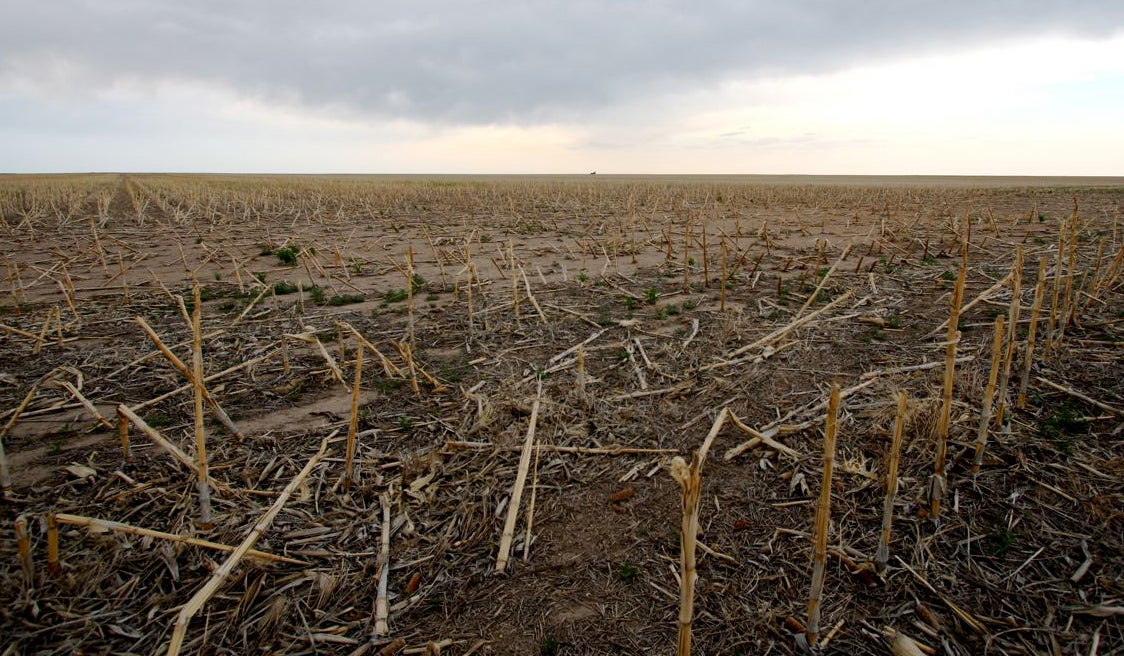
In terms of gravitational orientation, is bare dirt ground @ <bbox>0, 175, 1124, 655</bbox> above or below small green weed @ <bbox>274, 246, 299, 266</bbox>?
below

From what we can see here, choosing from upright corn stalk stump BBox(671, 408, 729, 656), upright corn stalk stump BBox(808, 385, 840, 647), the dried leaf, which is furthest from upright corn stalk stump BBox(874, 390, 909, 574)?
the dried leaf

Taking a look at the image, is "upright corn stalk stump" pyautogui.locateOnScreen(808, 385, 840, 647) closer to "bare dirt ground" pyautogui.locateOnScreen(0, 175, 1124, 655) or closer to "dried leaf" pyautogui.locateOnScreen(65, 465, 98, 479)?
"bare dirt ground" pyautogui.locateOnScreen(0, 175, 1124, 655)

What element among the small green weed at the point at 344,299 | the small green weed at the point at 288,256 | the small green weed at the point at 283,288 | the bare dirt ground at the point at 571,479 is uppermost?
the small green weed at the point at 288,256

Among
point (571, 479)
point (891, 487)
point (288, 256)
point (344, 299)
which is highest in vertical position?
point (288, 256)

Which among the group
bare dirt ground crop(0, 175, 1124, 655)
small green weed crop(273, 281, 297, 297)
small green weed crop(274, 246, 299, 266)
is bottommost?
bare dirt ground crop(0, 175, 1124, 655)

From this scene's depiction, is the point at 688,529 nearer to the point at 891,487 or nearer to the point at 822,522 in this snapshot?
the point at 822,522

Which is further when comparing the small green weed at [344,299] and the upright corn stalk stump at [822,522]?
the small green weed at [344,299]

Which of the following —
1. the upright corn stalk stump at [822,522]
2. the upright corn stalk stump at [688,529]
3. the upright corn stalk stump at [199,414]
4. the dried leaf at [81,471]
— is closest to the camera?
the upright corn stalk stump at [688,529]

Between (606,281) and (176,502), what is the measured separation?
20.9ft

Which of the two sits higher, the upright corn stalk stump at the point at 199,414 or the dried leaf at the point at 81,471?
the upright corn stalk stump at the point at 199,414

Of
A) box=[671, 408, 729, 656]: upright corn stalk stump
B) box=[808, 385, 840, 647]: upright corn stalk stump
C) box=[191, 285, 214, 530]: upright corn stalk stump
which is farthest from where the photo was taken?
box=[191, 285, 214, 530]: upright corn stalk stump

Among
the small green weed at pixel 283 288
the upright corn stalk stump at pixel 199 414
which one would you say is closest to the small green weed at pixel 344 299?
the small green weed at pixel 283 288

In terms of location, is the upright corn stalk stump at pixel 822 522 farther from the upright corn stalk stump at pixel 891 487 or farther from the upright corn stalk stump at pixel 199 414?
the upright corn stalk stump at pixel 199 414

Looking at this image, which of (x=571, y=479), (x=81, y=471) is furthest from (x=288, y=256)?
(x=571, y=479)
